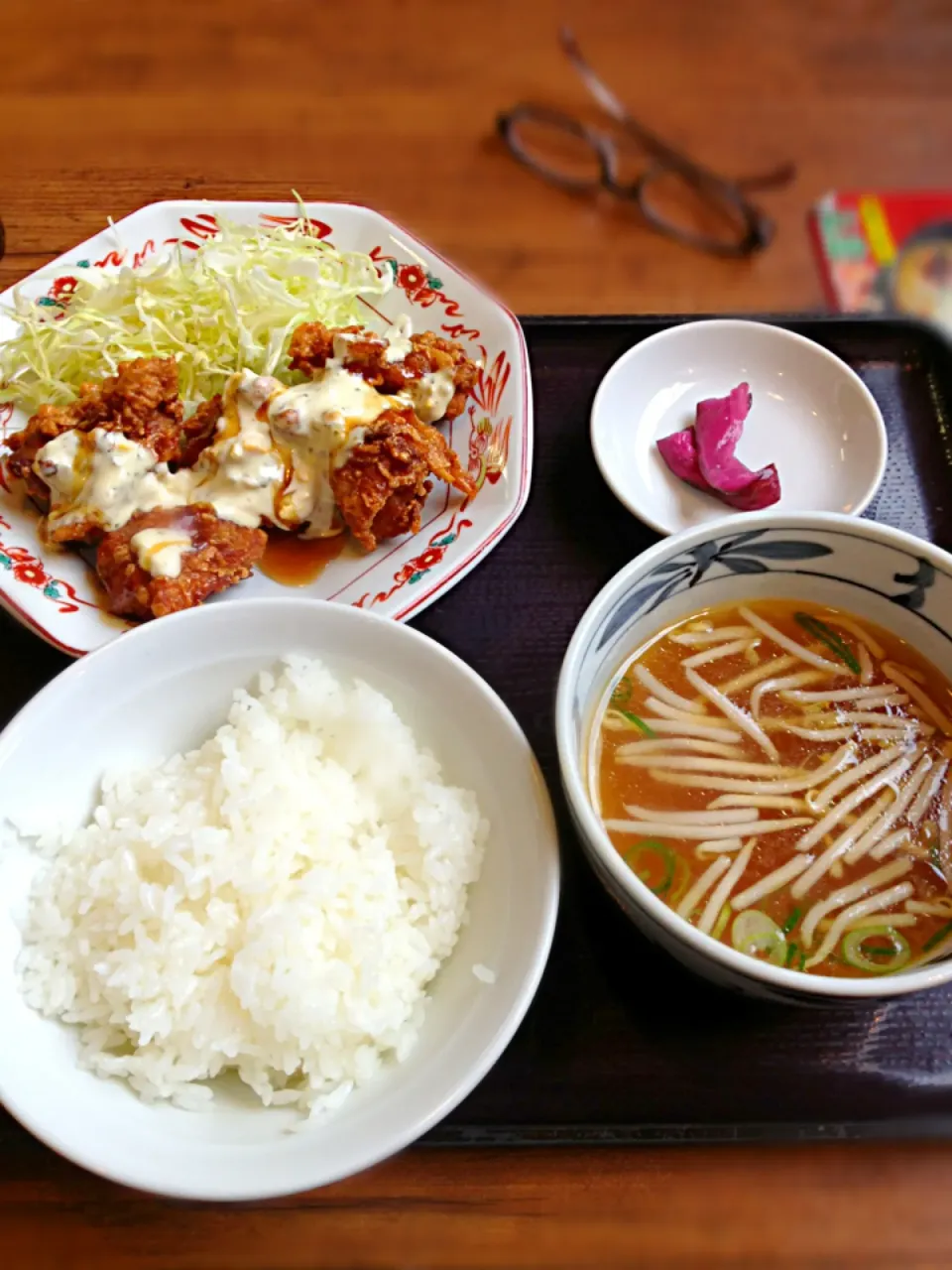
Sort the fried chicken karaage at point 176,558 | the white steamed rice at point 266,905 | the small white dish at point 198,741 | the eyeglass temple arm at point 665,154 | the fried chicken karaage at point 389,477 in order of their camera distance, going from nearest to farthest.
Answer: the small white dish at point 198,741
the white steamed rice at point 266,905
the fried chicken karaage at point 176,558
the fried chicken karaage at point 389,477
the eyeglass temple arm at point 665,154

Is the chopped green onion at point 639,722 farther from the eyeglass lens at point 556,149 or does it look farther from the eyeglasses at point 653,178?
the eyeglass lens at point 556,149

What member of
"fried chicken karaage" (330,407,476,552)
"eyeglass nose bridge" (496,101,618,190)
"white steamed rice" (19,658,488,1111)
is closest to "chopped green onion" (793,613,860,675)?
"white steamed rice" (19,658,488,1111)

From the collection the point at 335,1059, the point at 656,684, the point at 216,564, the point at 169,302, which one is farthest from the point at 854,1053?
the point at 169,302

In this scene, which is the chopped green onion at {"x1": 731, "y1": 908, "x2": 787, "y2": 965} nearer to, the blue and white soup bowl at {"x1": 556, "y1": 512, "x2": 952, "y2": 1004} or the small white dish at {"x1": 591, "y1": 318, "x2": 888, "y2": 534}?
the blue and white soup bowl at {"x1": 556, "y1": 512, "x2": 952, "y2": 1004}

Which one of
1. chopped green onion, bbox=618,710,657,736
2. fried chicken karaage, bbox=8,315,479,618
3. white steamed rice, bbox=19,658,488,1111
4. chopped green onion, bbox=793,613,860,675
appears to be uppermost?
chopped green onion, bbox=793,613,860,675

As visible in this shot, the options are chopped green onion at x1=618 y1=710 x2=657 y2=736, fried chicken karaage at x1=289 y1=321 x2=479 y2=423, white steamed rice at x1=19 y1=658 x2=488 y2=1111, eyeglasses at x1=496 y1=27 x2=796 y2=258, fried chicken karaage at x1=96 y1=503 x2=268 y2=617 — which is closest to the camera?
white steamed rice at x1=19 y1=658 x2=488 y2=1111

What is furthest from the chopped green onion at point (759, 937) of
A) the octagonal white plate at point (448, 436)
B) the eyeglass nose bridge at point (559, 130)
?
the eyeglass nose bridge at point (559, 130)

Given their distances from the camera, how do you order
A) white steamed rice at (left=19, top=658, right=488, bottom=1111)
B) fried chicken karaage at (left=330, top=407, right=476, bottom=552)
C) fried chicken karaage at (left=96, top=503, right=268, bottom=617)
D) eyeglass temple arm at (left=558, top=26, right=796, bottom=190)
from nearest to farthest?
white steamed rice at (left=19, top=658, right=488, bottom=1111) → fried chicken karaage at (left=96, top=503, right=268, bottom=617) → fried chicken karaage at (left=330, top=407, right=476, bottom=552) → eyeglass temple arm at (left=558, top=26, right=796, bottom=190)
